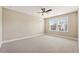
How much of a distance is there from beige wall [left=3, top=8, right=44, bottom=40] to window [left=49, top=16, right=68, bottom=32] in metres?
0.39

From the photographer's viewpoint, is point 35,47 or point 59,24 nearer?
point 59,24

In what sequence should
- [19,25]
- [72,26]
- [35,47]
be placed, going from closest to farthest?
[72,26], [35,47], [19,25]

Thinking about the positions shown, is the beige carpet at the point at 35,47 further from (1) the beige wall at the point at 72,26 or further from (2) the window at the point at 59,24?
(2) the window at the point at 59,24

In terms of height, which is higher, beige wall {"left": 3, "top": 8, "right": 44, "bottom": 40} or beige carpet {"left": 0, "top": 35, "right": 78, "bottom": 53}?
beige wall {"left": 3, "top": 8, "right": 44, "bottom": 40}

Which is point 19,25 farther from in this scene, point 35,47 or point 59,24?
point 59,24

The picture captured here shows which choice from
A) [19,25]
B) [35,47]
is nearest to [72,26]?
[35,47]

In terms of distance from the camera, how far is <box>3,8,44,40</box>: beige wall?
1847mm

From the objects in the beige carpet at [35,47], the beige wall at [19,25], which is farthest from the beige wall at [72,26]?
A: the beige wall at [19,25]

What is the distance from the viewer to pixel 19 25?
221cm

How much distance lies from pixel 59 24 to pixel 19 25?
1.22 m

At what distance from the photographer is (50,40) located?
Result: 2.66 metres

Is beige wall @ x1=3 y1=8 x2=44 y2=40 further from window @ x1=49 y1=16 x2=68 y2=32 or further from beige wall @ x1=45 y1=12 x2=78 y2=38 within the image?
beige wall @ x1=45 y1=12 x2=78 y2=38

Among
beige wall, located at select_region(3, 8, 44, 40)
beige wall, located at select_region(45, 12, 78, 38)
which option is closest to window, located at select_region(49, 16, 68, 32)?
beige wall, located at select_region(45, 12, 78, 38)

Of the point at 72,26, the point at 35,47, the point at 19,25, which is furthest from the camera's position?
the point at 19,25
